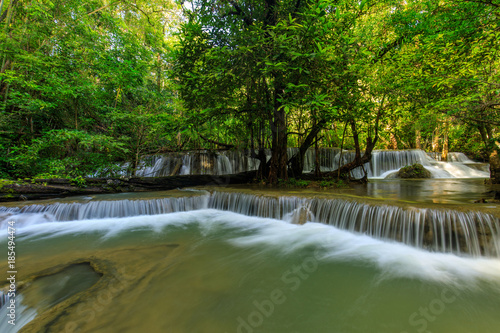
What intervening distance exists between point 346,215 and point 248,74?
4439 mm

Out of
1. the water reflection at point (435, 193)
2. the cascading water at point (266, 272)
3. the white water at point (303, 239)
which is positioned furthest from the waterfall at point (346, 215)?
the water reflection at point (435, 193)

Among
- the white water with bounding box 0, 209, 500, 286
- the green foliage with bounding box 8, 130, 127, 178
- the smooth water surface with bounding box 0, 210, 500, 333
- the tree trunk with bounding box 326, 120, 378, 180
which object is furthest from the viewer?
the tree trunk with bounding box 326, 120, 378, 180

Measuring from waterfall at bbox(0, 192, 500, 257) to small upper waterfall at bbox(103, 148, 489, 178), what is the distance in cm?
523

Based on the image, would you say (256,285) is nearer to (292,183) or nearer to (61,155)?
(292,183)

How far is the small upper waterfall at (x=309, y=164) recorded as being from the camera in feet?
38.2

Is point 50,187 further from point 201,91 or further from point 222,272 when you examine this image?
point 222,272

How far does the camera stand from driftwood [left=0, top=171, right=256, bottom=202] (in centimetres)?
608

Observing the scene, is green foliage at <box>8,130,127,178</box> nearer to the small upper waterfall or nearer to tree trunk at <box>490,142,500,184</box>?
the small upper waterfall

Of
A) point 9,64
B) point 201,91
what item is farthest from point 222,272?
point 9,64

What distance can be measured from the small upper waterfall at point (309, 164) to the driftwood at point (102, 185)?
263 centimetres

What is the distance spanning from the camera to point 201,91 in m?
5.71

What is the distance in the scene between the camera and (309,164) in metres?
13.4

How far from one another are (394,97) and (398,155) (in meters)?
8.99

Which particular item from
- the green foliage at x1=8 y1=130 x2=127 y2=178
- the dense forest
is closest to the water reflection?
the dense forest
